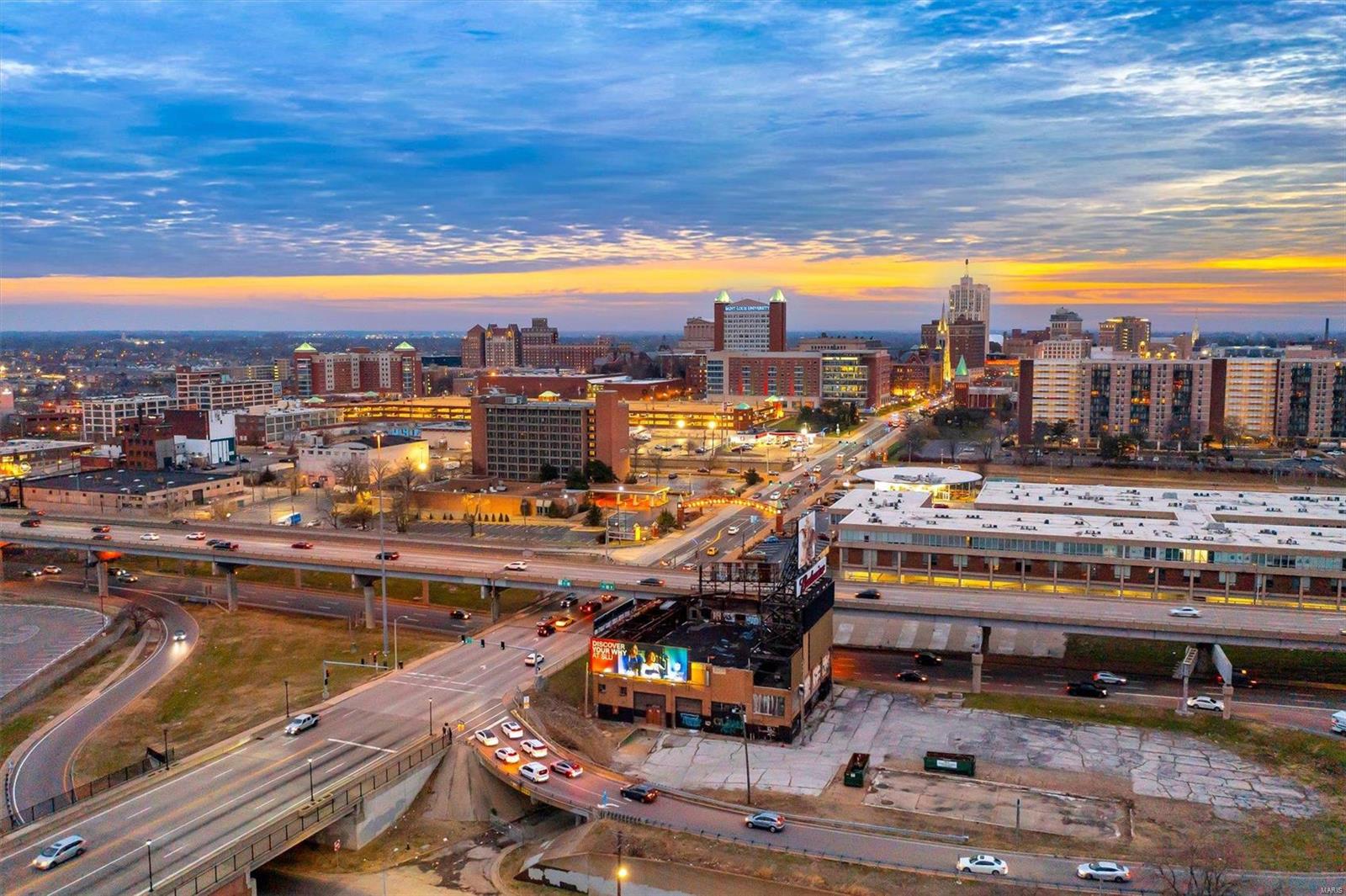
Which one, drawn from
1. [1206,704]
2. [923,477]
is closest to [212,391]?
[923,477]

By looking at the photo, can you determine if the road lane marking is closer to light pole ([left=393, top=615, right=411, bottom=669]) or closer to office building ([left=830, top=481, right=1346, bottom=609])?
light pole ([left=393, top=615, right=411, bottom=669])

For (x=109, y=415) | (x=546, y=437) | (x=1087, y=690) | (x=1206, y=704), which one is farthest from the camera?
(x=109, y=415)

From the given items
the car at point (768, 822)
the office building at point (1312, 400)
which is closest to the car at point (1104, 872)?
the car at point (768, 822)

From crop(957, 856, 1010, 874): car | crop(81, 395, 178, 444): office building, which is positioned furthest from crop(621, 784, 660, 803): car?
crop(81, 395, 178, 444): office building

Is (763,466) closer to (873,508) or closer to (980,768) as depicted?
(873,508)

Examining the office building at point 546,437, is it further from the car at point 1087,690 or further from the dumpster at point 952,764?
the dumpster at point 952,764

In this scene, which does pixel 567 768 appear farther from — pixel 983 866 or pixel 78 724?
pixel 78 724
